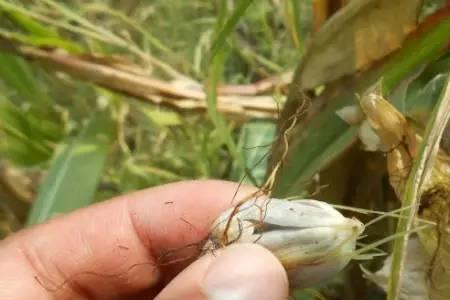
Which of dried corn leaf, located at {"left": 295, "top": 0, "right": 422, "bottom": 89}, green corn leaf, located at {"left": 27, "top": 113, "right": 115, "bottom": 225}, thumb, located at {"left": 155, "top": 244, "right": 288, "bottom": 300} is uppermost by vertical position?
dried corn leaf, located at {"left": 295, "top": 0, "right": 422, "bottom": 89}

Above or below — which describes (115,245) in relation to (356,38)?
below

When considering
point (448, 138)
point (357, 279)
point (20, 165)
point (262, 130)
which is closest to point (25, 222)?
point (20, 165)

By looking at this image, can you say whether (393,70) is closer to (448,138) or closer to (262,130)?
(448,138)

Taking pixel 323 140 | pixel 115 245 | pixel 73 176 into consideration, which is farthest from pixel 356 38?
pixel 73 176

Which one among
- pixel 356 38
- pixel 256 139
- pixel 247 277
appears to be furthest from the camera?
pixel 256 139

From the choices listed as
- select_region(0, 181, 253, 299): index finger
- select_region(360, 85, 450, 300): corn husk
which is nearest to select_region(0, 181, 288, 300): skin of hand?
select_region(0, 181, 253, 299): index finger

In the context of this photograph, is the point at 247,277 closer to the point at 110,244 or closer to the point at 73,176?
the point at 110,244

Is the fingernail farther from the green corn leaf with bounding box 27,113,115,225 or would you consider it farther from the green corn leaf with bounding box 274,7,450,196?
the green corn leaf with bounding box 27,113,115,225
